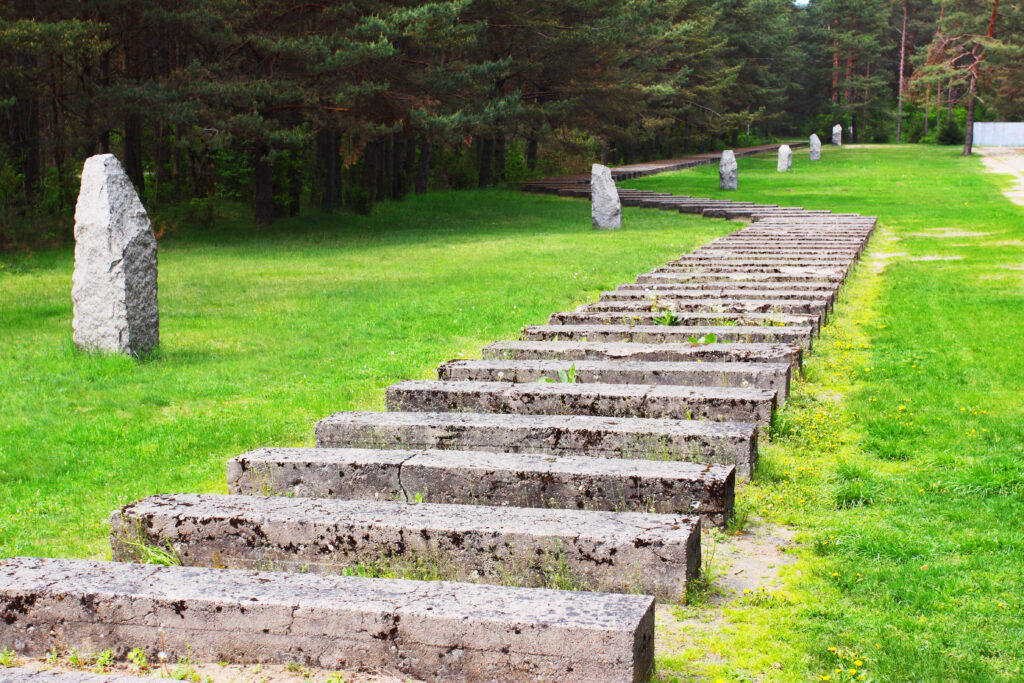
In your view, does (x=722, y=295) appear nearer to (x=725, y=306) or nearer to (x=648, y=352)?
(x=725, y=306)

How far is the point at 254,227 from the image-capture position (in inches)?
947

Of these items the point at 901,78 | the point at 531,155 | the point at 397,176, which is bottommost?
the point at 397,176

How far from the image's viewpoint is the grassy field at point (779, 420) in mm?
3607

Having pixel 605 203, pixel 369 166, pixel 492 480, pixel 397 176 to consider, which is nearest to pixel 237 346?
pixel 492 480

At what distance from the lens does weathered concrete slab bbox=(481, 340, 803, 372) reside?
23.9 feet

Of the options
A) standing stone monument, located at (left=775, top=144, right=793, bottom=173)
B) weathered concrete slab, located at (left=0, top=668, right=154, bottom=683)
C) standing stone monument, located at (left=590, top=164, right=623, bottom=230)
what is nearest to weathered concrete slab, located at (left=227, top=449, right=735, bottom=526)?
weathered concrete slab, located at (left=0, top=668, right=154, bottom=683)

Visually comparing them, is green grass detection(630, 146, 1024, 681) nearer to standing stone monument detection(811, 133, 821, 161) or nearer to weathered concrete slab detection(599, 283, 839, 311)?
weathered concrete slab detection(599, 283, 839, 311)

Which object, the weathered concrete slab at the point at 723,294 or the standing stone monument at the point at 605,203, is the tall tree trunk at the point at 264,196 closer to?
the standing stone monument at the point at 605,203

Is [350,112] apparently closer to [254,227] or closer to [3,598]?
[254,227]

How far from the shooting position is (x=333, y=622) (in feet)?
10.7

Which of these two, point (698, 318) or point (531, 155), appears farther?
point (531, 155)

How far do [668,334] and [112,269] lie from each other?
503 centimetres

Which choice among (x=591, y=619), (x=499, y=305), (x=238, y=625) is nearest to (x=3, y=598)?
(x=238, y=625)

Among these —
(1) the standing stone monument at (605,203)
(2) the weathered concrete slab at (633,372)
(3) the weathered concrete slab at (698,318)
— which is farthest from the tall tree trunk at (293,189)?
(2) the weathered concrete slab at (633,372)
